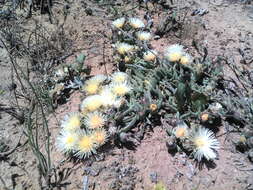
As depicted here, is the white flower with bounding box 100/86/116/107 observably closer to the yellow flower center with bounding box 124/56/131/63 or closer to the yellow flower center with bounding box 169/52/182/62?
the yellow flower center with bounding box 124/56/131/63

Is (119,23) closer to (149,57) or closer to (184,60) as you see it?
(149,57)

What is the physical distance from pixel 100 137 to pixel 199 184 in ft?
2.23

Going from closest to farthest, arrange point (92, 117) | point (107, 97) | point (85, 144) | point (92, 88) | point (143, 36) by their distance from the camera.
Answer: point (85, 144) < point (92, 117) < point (107, 97) < point (92, 88) < point (143, 36)

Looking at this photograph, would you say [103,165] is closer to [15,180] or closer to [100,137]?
[100,137]

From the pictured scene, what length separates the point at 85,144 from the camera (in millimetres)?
2258

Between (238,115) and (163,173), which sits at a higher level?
(238,115)

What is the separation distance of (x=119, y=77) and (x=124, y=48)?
0.32 m

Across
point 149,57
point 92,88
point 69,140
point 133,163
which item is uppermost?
point 149,57

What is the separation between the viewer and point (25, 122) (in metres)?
2.54

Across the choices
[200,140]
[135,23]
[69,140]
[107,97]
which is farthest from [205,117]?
[135,23]

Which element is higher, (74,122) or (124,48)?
(124,48)

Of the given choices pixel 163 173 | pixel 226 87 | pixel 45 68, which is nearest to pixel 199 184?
pixel 163 173

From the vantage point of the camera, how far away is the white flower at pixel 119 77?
265 centimetres

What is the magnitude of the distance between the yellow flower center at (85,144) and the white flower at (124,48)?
87 centimetres
